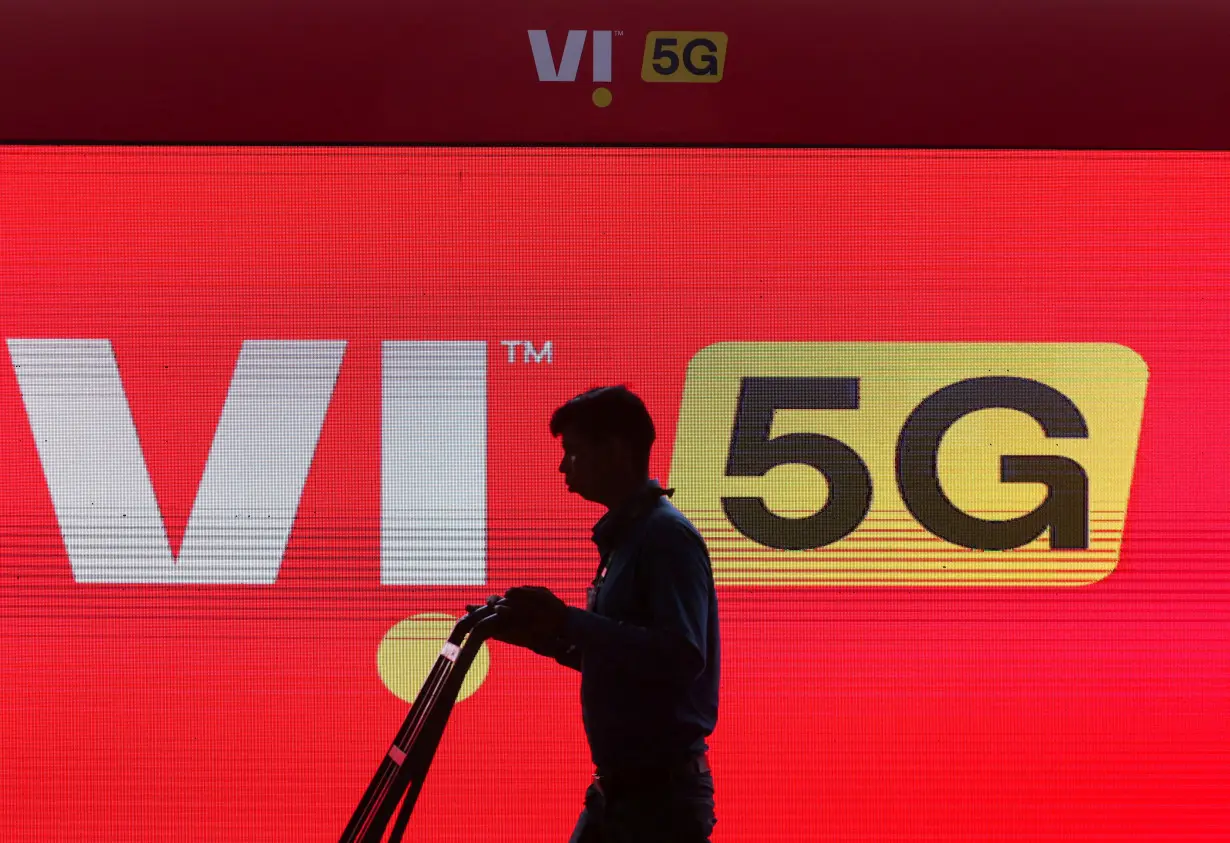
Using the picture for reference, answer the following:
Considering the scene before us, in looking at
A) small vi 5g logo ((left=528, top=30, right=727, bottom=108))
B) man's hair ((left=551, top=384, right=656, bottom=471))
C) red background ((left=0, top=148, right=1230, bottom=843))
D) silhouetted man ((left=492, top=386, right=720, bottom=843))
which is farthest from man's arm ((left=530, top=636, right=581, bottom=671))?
small vi 5g logo ((left=528, top=30, right=727, bottom=108))

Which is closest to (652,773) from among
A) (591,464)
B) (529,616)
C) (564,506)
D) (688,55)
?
(529,616)

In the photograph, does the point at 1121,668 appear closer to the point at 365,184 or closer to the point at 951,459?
the point at 951,459

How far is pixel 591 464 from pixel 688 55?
1.45 meters

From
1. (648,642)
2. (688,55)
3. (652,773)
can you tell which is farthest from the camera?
(688,55)

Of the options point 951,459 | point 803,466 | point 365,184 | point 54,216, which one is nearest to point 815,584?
point 803,466

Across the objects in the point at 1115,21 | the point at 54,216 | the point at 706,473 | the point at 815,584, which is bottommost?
the point at 815,584

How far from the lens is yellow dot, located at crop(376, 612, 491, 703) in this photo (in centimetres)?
268

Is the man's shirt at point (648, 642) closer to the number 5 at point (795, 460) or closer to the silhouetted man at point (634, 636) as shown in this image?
the silhouetted man at point (634, 636)

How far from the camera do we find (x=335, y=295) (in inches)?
107

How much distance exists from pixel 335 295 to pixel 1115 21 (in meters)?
2.30

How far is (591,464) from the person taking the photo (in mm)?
1726

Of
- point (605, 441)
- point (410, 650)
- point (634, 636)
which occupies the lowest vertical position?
point (410, 650)

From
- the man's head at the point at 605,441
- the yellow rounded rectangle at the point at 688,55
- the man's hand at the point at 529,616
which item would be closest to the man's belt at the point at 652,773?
the man's hand at the point at 529,616

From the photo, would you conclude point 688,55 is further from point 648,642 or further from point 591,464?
point 648,642
